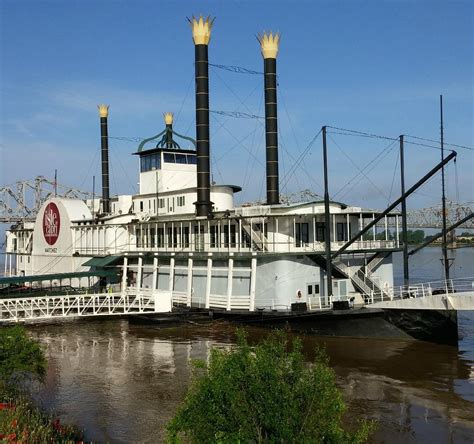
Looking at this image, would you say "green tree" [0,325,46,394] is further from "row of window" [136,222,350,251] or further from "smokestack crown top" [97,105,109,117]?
"smokestack crown top" [97,105,109,117]

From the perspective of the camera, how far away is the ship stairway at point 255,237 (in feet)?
97.5

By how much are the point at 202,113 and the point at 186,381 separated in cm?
2094

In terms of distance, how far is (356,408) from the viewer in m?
17.5

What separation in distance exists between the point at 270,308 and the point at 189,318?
15.4ft

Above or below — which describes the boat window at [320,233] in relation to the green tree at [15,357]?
above

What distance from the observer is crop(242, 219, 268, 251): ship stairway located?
2973cm

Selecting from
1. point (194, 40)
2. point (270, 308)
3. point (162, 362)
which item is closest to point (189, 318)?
point (270, 308)

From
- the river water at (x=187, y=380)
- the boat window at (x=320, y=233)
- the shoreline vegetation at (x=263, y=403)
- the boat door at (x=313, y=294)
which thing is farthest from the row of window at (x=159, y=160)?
the shoreline vegetation at (x=263, y=403)

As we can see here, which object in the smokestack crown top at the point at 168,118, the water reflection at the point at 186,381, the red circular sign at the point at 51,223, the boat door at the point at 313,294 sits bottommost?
the water reflection at the point at 186,381

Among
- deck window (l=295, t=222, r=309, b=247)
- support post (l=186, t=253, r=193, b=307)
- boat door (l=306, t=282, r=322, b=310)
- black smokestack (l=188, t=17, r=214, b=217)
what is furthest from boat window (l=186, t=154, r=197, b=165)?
boat door (l=306, t=282, r=322, b=310)

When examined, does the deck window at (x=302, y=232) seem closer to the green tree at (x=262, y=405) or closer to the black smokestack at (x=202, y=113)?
the black smokestack at (x=202, y=113)

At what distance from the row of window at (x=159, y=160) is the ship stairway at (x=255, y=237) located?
1371cm

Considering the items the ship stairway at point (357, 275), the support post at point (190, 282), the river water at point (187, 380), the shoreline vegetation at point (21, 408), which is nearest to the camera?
the shoreline vegetation at point (21, 408)

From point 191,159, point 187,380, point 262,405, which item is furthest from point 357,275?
point 262,405
